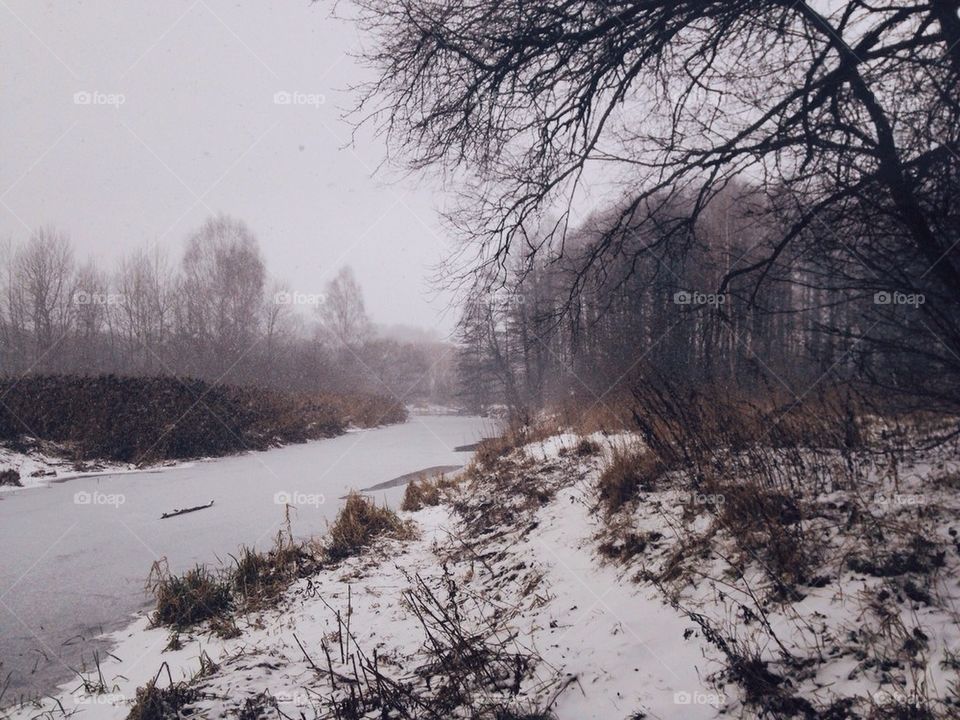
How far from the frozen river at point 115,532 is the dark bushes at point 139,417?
123 centimetres

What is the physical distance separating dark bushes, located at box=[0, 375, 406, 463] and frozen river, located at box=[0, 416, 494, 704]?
1.23 metres

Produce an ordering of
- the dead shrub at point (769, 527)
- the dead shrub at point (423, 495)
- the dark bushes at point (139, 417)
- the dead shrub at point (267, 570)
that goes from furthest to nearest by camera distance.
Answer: the dark bushes at point (139, 417) → the dead shrub at point (423, 495) → the dead shrub at point (267, 570) → the dead shrub at point (769, 527)

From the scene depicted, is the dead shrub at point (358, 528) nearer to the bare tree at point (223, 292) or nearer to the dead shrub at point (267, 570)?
the dead shrub at point (267, 570)

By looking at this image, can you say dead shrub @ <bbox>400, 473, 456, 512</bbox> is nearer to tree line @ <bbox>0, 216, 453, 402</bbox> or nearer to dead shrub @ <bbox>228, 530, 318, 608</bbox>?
dead shrub @ <bbox>228, 530, 318, 608</bbox>

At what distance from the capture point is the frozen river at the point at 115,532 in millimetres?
3678

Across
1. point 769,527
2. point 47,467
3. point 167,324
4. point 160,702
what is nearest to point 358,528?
point 160,702

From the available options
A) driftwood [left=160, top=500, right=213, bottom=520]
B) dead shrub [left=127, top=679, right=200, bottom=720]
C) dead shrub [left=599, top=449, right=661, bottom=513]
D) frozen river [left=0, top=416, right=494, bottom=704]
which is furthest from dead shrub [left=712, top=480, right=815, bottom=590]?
driftwood [left=160, top=500, right=213, bottom=520]

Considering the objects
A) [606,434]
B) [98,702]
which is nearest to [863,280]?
[606,434]

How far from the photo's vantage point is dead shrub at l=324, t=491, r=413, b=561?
5.34m

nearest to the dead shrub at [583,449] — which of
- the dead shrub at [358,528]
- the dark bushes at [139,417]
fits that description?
the dead shrub at [358,528]

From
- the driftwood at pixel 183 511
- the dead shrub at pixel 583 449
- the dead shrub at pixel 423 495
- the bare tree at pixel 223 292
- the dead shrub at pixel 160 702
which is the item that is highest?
the bare tree at pixel 223 292

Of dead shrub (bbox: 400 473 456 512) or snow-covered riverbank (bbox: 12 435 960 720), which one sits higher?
snow-covered riverbank (bbox: 12 435 960 720)

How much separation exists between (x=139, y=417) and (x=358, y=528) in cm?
923

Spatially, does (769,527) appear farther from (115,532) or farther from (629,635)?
(115,532)
